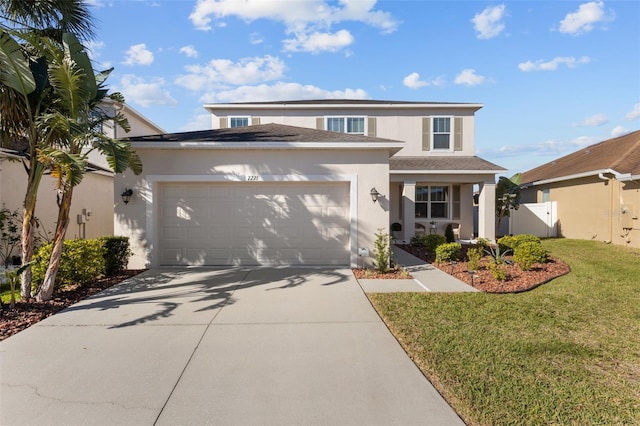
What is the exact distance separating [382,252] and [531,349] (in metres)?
4.67

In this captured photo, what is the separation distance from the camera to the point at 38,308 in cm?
592

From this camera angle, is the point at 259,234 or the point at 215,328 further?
the point at 259,234

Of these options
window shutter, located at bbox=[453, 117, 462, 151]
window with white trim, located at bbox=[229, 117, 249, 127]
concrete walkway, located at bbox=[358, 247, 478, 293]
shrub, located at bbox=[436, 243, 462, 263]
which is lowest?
concrete walkway, located at bbox=[358, 247, 478, 293]

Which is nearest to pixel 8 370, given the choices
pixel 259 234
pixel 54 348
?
pixel 54 348

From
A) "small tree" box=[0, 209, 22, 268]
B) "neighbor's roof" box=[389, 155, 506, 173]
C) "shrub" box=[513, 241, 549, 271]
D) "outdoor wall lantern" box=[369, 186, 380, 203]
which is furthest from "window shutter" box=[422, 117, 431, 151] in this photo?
"small tree" box=[0, 209, 22, 268]

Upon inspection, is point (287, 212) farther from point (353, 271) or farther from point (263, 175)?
point (353, 271)

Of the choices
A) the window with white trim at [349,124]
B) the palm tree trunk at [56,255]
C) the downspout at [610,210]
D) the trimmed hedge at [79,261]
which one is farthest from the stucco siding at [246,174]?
the downspout at [610,210]

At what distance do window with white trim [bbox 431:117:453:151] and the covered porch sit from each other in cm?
72

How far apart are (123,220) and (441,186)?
1338 cm

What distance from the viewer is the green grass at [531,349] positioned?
319 centimetres

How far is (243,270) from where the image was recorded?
9094 millimetres

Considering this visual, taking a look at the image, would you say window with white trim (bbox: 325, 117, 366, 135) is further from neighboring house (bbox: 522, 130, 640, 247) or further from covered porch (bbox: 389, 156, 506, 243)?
neighboring house (bbox: 522, 130, 640, 247)

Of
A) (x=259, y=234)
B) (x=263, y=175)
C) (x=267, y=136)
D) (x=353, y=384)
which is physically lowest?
(x=353, y=384)

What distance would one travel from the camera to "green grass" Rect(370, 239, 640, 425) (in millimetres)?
3188
